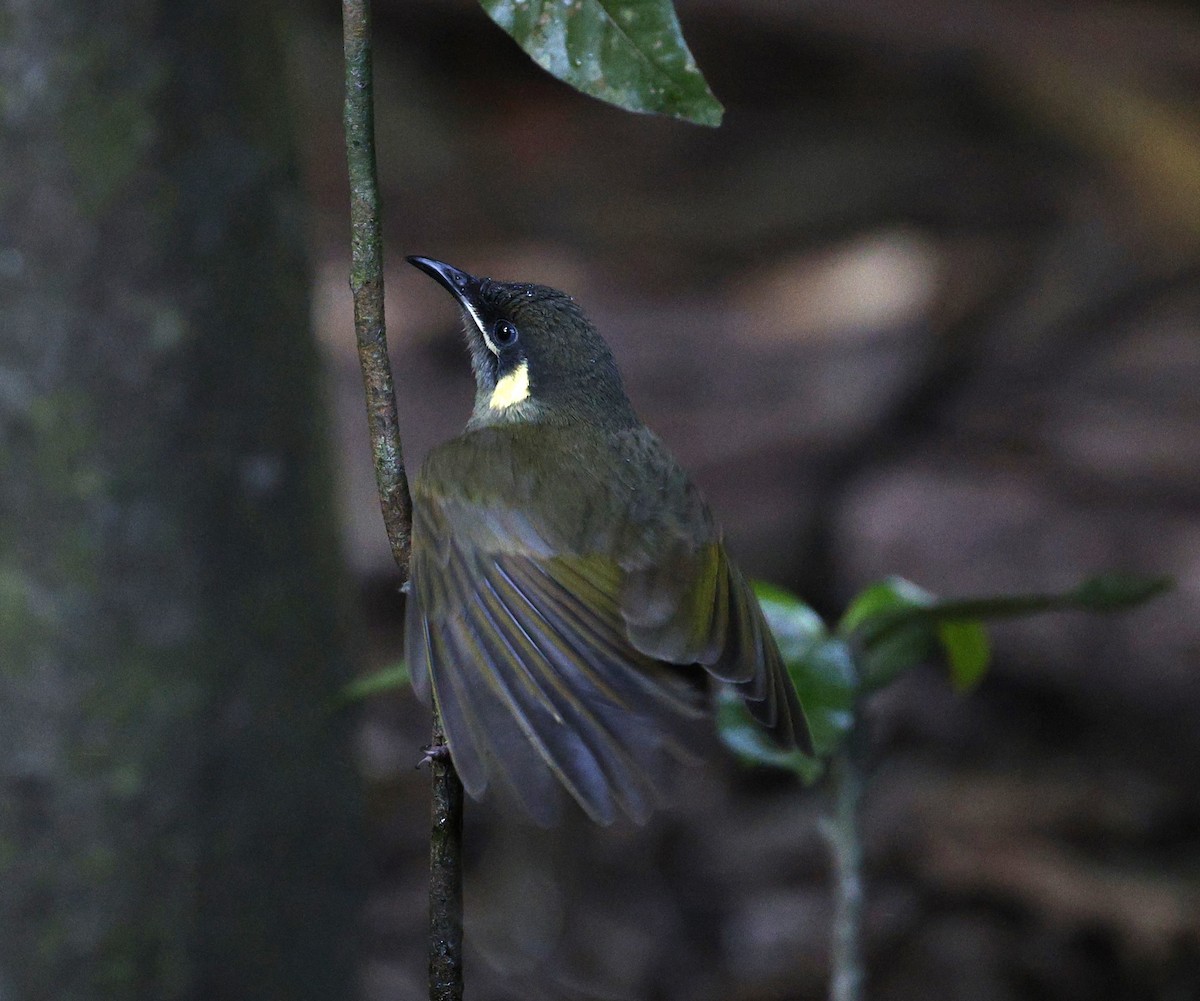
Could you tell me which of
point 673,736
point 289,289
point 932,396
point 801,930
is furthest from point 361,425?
point 673,736

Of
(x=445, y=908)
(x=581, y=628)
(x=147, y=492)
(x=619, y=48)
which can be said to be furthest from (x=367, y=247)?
(x=147, y=492)

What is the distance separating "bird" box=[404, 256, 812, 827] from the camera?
5.94ft

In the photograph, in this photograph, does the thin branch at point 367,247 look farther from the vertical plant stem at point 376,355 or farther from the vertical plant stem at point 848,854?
the vertical plant stem at point 848,854

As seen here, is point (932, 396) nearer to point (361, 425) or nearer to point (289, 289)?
point (361, 425)

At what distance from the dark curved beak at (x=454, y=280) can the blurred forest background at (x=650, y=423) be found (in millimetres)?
506

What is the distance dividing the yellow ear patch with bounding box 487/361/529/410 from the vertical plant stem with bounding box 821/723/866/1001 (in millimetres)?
962

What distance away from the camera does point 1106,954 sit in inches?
180

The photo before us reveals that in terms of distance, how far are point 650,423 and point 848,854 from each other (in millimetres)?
4073

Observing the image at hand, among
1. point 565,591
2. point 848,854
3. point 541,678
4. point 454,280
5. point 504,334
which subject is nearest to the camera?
point 541,678

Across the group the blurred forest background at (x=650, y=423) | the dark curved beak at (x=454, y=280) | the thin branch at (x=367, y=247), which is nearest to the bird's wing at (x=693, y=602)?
the dark curved beak at (x=454, y=280)

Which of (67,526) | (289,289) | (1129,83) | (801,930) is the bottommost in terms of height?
(801,930)

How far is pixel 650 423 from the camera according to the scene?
20.3ft

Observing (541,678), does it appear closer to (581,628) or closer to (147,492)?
(581,628)

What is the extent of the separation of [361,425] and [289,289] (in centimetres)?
345
